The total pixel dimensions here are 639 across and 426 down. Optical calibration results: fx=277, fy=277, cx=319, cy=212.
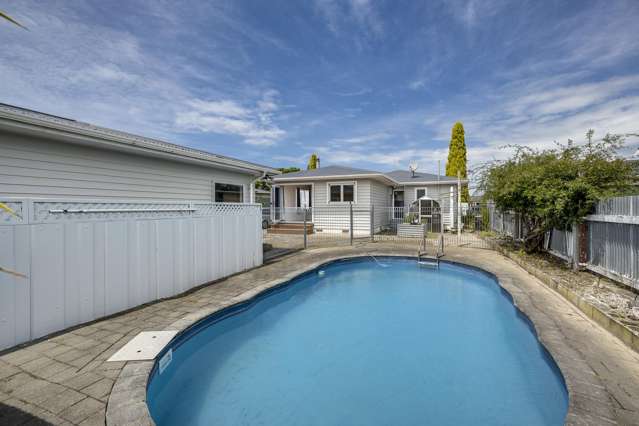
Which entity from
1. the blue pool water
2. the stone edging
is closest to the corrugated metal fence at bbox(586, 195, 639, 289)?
the stone edging

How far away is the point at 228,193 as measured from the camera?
8.84 metres

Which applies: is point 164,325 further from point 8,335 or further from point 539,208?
point 539,208

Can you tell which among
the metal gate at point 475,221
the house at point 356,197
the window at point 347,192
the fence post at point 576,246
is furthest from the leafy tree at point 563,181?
the window at point 347,192

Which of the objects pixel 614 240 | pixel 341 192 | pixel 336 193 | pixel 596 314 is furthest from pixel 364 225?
pixel 596 314

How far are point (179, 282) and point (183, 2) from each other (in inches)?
284

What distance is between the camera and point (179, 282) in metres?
4.96

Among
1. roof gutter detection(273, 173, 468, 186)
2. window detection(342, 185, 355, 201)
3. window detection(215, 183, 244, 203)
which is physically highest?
roof gutter detection(273, 173, 468, 186)

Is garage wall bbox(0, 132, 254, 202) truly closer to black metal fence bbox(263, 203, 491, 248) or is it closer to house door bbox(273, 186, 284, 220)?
black metal fence bbox(263, 203, 491, 248)

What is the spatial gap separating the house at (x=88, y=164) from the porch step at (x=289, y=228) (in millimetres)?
7024

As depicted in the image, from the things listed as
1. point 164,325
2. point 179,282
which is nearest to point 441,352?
point 164,325

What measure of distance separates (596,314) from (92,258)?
6.82 meters

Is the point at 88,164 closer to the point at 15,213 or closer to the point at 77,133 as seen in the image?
the point at 77,133

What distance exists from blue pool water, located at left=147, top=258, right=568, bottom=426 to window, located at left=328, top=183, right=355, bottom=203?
8472mm

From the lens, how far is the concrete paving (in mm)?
2057
